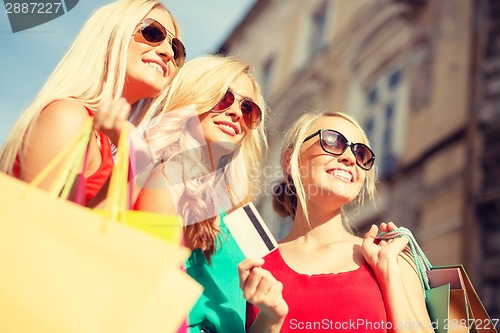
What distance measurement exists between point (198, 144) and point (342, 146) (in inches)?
19.8

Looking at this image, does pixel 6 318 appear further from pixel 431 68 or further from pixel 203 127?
pixel 431 68

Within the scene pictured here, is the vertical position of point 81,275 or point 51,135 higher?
point 51,135

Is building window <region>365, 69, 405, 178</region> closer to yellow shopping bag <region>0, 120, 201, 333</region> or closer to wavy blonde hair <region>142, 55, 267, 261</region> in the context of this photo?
wavy blonde hair <region>142, 55, 267, 261</region>

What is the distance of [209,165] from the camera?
7.01 feet

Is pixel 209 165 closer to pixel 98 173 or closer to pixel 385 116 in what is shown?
pixel 98 173

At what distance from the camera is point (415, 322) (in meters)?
1.79

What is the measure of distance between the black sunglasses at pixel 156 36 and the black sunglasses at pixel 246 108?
0.72 ft

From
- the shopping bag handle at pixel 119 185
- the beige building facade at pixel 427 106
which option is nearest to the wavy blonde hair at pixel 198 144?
the shopping bag handle at pixel 119 185

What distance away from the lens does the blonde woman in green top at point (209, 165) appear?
188 cm

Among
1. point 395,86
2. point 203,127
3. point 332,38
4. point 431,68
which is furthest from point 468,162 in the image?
point 203,127

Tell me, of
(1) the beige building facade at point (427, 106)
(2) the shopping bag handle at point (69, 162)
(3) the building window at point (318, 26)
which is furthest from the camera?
(3) the building window at point (318, 26)

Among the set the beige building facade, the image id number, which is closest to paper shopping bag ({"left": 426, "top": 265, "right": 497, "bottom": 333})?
the image id number

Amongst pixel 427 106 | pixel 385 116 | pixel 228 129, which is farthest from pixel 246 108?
pixel 385 116

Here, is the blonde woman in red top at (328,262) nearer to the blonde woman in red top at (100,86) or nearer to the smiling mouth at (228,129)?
the smiling mouth at (228,129)
